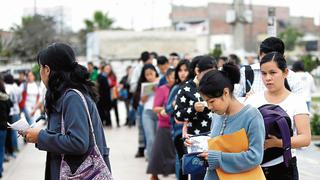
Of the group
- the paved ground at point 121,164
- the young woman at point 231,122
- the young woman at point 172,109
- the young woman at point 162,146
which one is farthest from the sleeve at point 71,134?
the paved ground at point 121,164

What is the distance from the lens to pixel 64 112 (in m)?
4.02

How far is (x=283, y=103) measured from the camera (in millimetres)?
4480

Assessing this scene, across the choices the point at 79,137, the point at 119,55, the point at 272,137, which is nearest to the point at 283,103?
the point at 272,137

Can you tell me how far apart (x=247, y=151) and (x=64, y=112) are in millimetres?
1150

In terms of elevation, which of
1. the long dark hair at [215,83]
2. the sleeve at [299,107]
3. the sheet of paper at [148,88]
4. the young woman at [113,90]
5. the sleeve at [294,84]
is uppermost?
the long dark hair at [215,83]

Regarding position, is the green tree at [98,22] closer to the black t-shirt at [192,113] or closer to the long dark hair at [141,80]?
the long dark hair at [141,80]

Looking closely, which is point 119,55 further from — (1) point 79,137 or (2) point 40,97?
(1) point 79,137

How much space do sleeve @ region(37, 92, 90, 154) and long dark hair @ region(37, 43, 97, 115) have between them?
0.32ft

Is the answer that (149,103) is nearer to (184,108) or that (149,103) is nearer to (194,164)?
(184,108)

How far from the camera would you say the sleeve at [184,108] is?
659cm

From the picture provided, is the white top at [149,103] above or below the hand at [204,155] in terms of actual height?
below

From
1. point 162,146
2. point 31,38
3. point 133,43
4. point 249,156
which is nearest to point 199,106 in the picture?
point 249,156

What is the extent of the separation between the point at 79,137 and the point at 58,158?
26 centimetres

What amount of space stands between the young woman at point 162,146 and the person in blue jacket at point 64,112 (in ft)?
16.5
